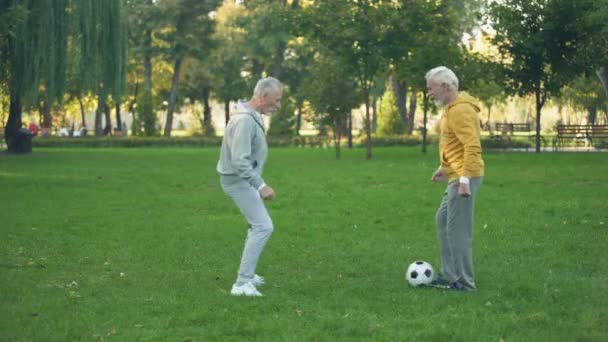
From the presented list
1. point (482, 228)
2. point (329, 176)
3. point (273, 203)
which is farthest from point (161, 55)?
point (482, 228)

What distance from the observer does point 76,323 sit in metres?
7.25

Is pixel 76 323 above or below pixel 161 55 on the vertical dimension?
below

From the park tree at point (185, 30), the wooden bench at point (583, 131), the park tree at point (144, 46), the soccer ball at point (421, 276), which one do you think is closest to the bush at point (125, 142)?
the park tree at point (144, 46)

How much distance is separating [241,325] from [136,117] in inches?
2054

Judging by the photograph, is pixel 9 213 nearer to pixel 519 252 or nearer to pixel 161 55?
pixel 519 252

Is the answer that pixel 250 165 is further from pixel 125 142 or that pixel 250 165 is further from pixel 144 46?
pixel 144 46

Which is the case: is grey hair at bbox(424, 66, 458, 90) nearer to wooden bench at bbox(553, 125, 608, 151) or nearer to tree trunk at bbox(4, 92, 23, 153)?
wooden bench at bbox(553, 125, 608, 151)

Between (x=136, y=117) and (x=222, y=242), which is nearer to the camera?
(x=222, y=242)

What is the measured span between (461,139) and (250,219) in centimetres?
206

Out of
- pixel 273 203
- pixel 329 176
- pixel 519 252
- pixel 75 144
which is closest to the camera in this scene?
pixel 519 252

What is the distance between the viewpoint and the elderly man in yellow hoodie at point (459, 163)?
8188mm

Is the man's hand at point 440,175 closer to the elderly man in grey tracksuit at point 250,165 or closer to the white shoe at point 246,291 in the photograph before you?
the elderly man in grey tracksuit at point 250,165

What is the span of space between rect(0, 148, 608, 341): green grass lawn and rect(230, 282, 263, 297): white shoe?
10 cm

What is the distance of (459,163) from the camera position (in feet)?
27.4
